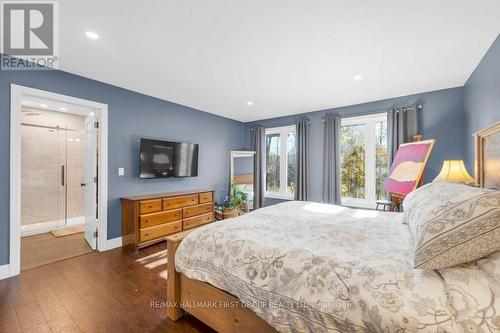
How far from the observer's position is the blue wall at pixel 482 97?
2.10m

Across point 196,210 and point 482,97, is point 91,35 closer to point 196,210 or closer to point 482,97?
point 196,210

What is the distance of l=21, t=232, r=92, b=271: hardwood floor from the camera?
280cm

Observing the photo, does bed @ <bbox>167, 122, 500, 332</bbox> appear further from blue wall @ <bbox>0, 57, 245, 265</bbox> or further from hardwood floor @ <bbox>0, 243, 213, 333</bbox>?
blue wall @ <bbox>0, 57, 245, 265</bbox>

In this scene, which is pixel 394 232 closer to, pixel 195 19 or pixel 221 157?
pixel 195 19

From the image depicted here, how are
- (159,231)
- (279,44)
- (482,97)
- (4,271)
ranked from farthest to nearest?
(159,231) < (482,97) < (4,271) < (279,44)

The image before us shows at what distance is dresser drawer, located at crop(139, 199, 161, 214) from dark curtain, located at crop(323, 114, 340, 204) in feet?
10.3

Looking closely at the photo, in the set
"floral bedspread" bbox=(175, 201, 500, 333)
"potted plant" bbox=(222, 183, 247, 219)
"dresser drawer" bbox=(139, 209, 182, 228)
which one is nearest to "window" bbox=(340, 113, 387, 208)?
"potted plant" bbox=(222, 183, 247, 219)

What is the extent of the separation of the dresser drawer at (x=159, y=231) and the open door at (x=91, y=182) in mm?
742

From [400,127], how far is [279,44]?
106 inches

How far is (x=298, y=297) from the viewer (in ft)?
3.61

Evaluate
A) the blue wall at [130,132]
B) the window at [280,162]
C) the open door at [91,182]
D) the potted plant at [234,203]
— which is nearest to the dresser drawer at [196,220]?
the potted plant at [234,203]

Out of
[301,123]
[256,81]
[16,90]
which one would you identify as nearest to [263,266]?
[256,81]

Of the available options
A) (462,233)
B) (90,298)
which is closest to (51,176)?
(90,298)

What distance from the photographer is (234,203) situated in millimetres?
4922
